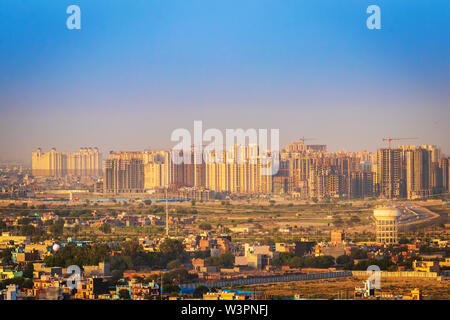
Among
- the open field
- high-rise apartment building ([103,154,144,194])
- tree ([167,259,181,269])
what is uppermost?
high-rise apartment building ([103,154,144,194])

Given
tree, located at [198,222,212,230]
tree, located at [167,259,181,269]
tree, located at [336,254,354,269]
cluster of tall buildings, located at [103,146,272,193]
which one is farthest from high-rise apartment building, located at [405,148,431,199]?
tree, located at [167,259,181,269]

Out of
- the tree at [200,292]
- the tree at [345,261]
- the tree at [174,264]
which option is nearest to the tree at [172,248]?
the tree at [174,264]

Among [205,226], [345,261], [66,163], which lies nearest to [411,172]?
[205,226]

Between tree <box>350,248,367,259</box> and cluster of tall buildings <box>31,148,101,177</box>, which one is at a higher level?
cluster of tall buildings <box>31,148,101,177</box>

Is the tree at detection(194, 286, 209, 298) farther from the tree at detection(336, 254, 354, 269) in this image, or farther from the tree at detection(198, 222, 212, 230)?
the tree at detection(198, 222, 212, 230)

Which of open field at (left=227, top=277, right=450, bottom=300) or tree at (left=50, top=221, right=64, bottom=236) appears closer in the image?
open field at (left=227, top=277, right=450, bottom=300)

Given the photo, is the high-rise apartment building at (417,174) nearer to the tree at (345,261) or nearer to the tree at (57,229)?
the tree at (57,229)

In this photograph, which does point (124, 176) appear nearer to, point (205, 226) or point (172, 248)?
point (205, 226)
